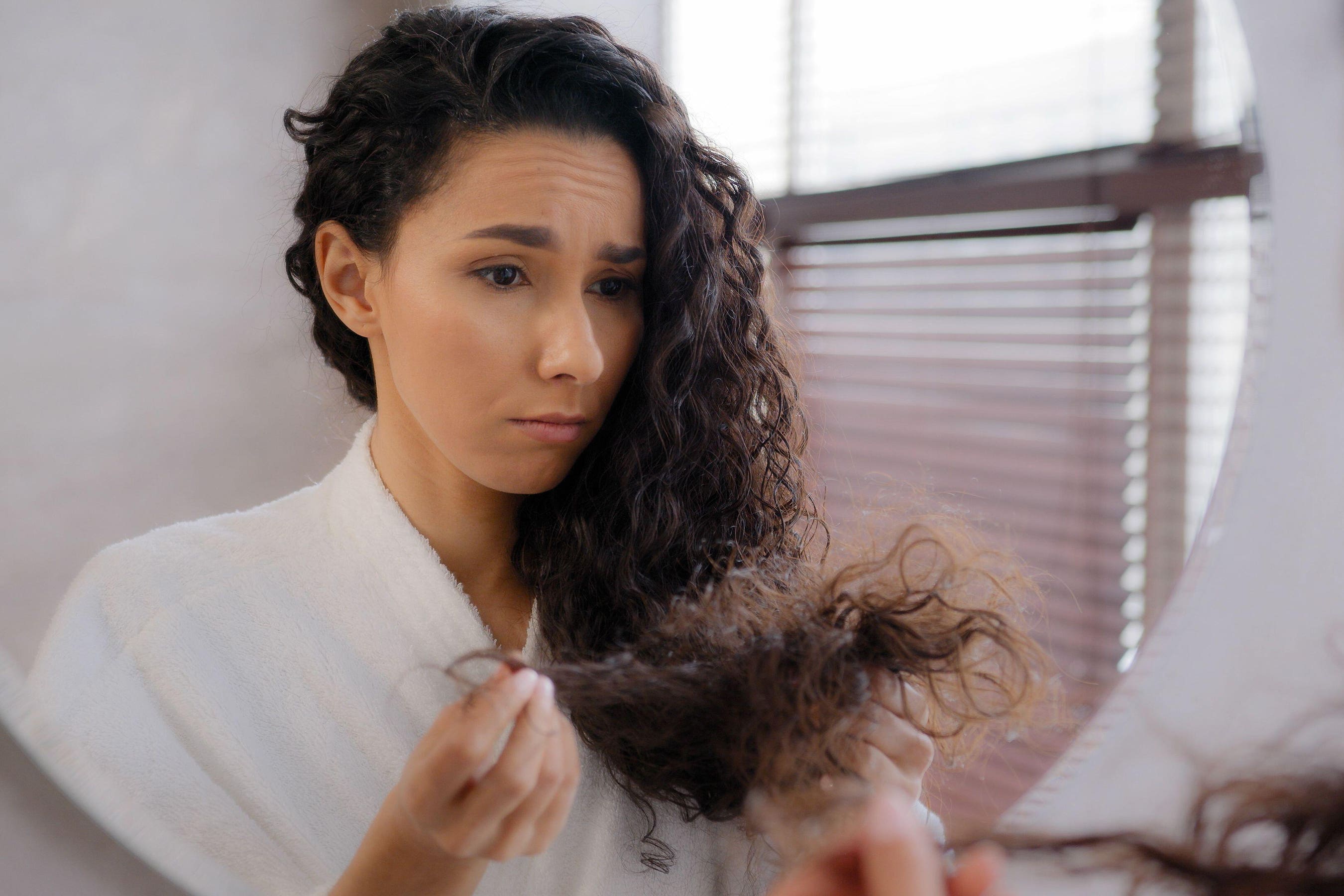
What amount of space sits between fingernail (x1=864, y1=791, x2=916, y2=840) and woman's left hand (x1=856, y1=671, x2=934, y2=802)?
5cm

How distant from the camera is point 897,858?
0.68 ft

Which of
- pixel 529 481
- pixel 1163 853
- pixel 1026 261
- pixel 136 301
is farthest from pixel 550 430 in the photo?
pixel 1026 261

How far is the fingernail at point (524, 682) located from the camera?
220mm

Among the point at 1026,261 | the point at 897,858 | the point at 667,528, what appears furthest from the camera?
the point at 1026,261

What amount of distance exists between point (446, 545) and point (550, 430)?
5 centimetres

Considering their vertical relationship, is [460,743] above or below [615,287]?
below

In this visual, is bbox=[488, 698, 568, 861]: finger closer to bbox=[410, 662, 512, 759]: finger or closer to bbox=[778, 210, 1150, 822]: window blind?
bbox=[410, 662, 512, 759]: finger

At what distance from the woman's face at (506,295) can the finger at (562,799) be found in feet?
0.29

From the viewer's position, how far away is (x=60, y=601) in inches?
9.4

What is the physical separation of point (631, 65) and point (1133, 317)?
0.40m

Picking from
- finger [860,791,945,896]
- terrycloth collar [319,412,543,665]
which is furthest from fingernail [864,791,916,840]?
terrycloth collar [319,412,543,665]

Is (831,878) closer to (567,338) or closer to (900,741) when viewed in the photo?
(900,741)

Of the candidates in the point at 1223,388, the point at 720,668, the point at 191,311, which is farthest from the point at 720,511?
the point at 1223,388

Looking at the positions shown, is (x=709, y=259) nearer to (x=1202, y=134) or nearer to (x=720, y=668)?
(x=720, y=668)
